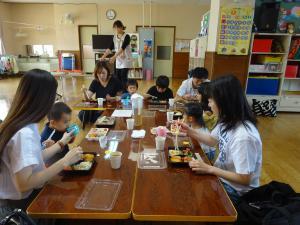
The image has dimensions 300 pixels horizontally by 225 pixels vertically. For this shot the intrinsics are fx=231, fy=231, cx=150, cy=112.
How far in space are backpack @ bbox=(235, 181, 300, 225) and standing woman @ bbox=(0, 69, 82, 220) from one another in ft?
2.80

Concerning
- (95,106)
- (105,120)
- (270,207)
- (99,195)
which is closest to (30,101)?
(99,195)

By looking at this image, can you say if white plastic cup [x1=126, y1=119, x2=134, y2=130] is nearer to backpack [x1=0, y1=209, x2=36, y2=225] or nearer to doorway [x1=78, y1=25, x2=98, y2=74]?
backpack [x1=0, y1=209, x2=36, y2=225]

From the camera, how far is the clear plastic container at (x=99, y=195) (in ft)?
3.09

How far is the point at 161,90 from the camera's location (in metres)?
3.12

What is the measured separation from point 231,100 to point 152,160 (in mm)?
551

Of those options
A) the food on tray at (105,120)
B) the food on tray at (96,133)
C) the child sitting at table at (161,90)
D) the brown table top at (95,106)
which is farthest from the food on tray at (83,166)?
the child sitting at table at (161,90)

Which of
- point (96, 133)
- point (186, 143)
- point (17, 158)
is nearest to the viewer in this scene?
point (17, 158)

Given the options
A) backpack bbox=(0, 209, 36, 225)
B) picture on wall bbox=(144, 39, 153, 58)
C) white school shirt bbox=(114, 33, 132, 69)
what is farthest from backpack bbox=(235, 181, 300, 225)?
picture on wall bbox=(144, 39, 153, 58)

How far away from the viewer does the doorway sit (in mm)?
8914

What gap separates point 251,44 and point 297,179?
277 cm

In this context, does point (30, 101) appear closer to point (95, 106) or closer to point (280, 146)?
point (95, 106)

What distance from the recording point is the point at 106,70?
10.6 feet

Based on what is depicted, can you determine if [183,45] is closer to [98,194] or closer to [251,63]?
[251,63]

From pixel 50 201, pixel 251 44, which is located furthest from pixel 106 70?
pixel 251 44
